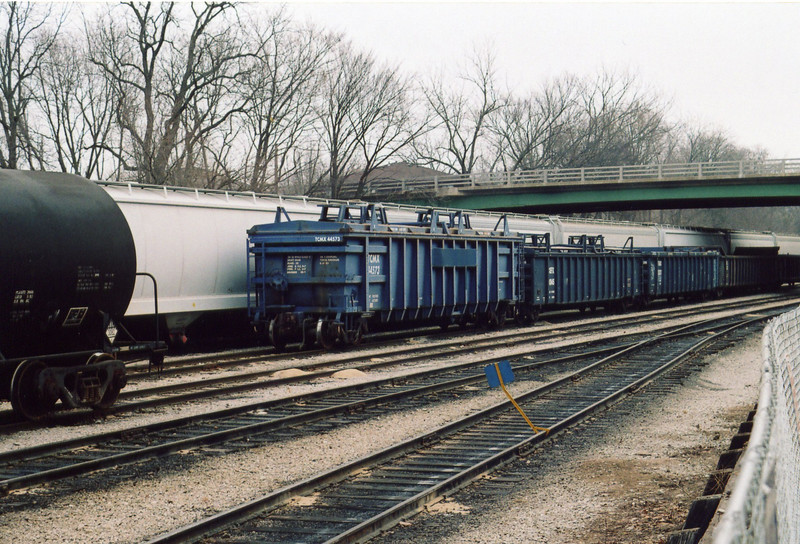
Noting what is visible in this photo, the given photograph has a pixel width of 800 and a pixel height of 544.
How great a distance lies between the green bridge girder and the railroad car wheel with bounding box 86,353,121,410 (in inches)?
1847

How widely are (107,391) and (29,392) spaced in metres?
1.11

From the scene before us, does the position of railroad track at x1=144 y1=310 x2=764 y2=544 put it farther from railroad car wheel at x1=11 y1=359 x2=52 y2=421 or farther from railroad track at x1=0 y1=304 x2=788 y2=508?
railroad car wheel at x1=11 y1=359 x2=52 y2=421

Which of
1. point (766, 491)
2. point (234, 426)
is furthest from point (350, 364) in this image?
point (766, 491)

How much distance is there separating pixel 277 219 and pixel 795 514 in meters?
18.0

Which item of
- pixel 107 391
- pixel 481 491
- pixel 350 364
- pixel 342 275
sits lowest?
pixel 481 491

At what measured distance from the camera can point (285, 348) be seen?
67.7 ft

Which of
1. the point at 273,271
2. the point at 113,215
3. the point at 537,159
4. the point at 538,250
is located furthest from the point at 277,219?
the point at 537,159

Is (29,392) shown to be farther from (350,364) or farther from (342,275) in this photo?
(342,275)

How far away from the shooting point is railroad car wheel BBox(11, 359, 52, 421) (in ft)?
34.1

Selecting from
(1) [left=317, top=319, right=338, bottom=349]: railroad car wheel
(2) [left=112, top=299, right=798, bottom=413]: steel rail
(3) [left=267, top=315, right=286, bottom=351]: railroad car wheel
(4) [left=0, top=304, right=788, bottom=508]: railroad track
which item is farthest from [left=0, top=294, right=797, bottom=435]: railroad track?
(4) [left=0, top=304, right=788, bottom=508]: railroad track

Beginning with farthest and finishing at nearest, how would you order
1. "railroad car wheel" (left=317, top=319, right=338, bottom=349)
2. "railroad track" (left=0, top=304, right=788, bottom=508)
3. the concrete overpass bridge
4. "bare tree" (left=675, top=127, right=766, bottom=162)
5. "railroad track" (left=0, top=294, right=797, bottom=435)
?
"bare tree" (left=675, top=127, right=766, bottom=162) → the concrete overpass bridge → "railroad car wheel" (left=317, top=319, right=338, bottom=349) → "railroad track" (left=0, top=294, right=797, bottom=435) → "railroad track" (left=0, top=304, right=788, bottom=508)

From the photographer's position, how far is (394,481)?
8156mm

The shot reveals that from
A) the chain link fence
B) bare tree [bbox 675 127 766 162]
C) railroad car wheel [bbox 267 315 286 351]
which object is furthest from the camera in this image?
bare tree [bbox 675 127 766 162]

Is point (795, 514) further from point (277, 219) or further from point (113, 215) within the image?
point (277, 219)
